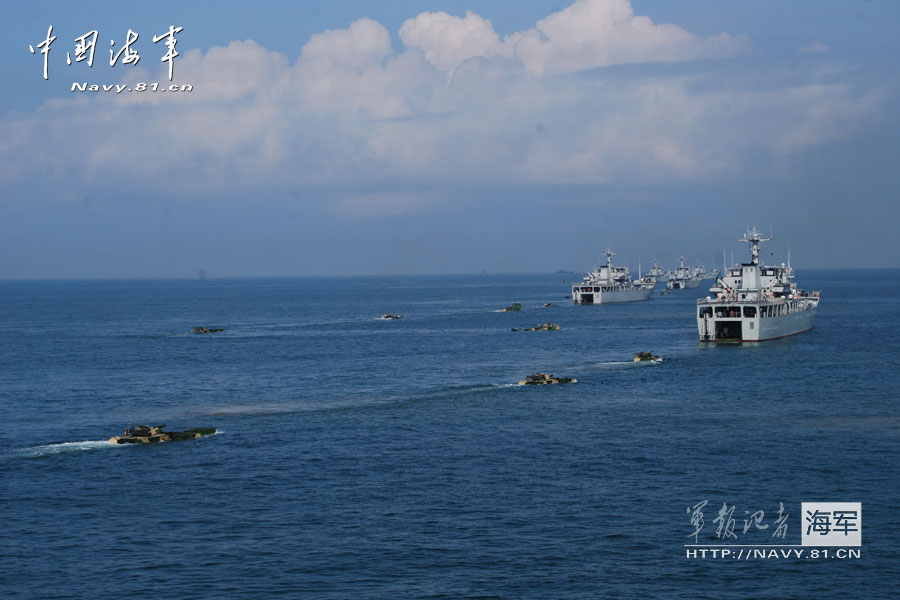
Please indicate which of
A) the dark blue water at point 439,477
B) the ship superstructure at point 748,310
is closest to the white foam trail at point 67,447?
the dark blue water at point 439,477

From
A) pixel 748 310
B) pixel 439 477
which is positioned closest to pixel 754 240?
pixel 748 310

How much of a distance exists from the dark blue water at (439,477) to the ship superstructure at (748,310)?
2169cm

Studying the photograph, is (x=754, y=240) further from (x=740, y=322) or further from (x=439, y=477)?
(x=439, y=477)

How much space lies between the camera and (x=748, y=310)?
431 ft

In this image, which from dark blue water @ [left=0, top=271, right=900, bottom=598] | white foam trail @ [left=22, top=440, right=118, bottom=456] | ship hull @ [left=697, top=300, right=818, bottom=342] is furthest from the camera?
ship hull @ [left=697, top=300, right=818, bottom=342]

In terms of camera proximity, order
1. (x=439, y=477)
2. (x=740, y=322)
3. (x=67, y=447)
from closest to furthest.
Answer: (x=439, y=477) < (x=67, y=447) < (x=740, y=322)

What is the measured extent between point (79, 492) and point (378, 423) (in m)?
25.2

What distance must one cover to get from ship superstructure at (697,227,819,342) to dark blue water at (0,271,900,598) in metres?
21.7

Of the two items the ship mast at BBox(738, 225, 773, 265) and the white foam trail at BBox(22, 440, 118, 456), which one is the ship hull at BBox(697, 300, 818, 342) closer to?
the ship mast at BBox(738, 225, 773, 265)

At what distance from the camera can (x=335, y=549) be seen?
39656 mm

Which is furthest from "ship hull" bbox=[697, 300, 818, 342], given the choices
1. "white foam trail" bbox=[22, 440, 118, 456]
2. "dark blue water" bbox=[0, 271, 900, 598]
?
"white foam trail" bbox=[22, 440, 118, 456]

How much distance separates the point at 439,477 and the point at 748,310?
91.1 metres

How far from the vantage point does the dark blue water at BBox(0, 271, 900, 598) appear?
120 ft

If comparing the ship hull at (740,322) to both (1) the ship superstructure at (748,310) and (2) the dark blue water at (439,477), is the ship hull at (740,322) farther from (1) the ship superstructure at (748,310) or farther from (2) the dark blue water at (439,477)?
(2) the dark blue water at (439,477)
